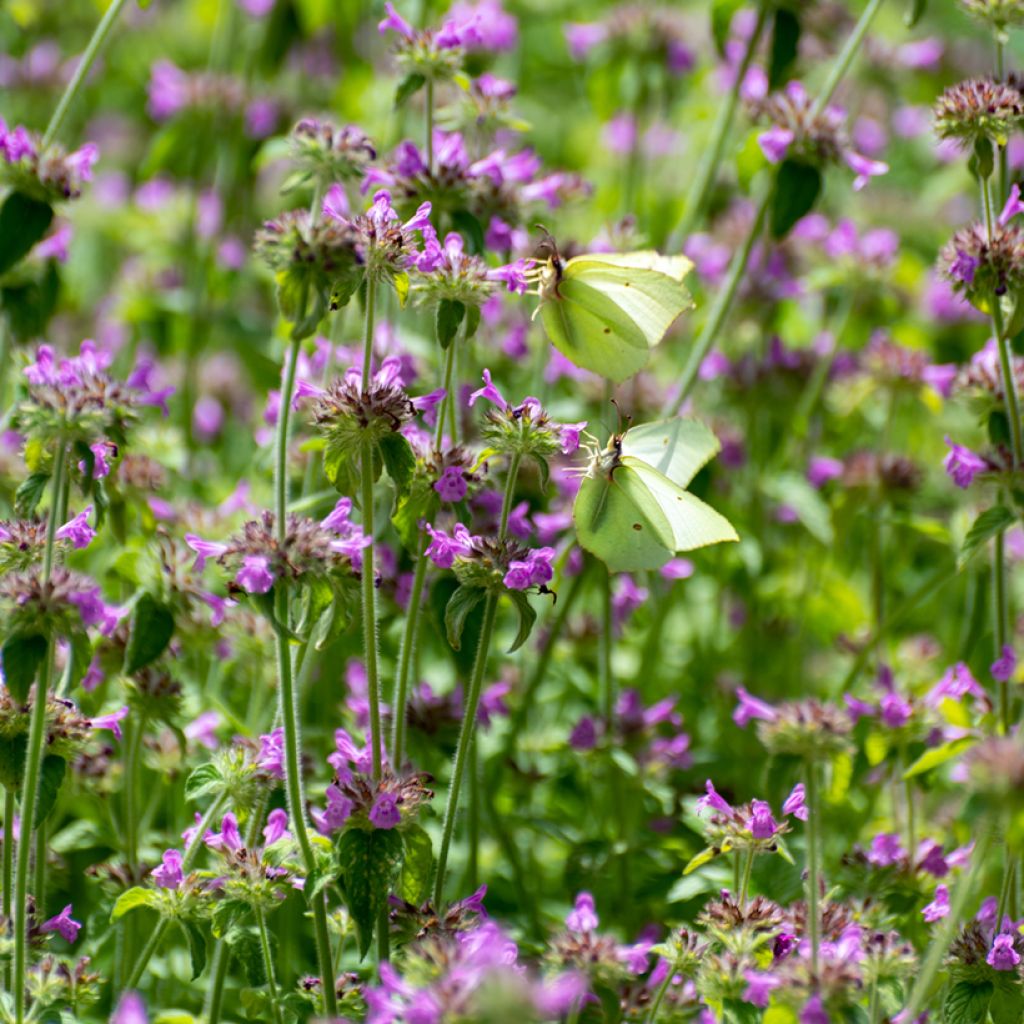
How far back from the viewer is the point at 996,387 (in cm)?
300

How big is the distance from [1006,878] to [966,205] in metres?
5.45

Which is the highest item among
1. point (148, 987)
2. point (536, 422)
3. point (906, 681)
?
point (536, 422)

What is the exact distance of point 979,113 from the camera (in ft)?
9.00

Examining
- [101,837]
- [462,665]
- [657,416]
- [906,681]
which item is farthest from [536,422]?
[906,681]

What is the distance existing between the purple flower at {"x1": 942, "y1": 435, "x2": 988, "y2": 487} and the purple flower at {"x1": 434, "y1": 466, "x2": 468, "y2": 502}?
1.08 m

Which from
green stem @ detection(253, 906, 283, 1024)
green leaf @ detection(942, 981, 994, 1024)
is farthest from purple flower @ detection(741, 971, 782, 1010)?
green stem @ detection(253, 906, 283, 1024)

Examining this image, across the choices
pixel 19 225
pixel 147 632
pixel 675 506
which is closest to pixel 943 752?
pixel 675 506

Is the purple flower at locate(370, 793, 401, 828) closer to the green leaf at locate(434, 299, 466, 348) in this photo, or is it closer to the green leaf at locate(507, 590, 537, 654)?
the green leaf at locate(507, 590, 537, 654)

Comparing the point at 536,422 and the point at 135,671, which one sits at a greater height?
the point at 536,422

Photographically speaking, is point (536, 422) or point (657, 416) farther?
point (657, 416)

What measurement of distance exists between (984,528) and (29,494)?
175 centimetres

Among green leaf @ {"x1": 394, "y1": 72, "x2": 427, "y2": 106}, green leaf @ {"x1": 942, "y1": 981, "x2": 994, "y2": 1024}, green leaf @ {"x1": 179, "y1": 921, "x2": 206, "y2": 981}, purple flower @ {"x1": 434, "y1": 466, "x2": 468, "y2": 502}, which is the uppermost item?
green leaf @ {"x1": 394, "y1": 72, "x2": 427, "y2": 106}

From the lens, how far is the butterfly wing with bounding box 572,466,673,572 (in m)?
2.84

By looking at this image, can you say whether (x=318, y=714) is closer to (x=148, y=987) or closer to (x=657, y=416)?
(x=148, y=987)
